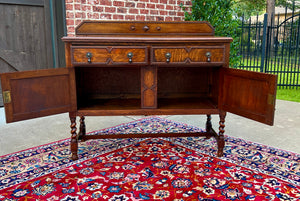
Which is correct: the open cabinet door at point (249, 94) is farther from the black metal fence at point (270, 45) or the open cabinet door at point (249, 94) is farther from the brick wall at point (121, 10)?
the black metal fence at point (270, 45)

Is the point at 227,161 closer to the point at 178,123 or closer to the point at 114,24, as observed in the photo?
the point at 178,123

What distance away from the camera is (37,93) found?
2.16 m

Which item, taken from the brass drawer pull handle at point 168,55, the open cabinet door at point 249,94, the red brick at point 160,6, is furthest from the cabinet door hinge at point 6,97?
the red brick at point 160,6

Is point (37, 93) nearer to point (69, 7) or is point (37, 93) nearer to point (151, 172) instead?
point (151, 172)

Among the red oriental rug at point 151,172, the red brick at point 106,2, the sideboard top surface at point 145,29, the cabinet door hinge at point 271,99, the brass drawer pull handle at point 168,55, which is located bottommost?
the red oriental rug at point 151,172

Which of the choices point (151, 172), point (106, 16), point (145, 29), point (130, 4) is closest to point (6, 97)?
point (151, 172)

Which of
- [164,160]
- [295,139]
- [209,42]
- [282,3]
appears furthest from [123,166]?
[282,3]

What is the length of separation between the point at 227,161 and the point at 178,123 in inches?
46.7

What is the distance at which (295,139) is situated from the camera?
9.81 ft

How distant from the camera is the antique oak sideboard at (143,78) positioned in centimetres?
210

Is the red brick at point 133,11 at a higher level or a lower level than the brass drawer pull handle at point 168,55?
higher

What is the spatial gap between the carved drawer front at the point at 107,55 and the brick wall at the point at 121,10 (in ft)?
5.89

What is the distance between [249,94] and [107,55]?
1.21 m

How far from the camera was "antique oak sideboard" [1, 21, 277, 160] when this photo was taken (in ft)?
6.88
